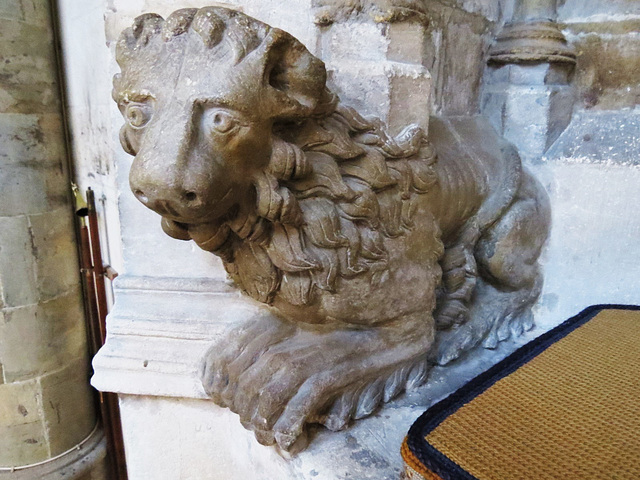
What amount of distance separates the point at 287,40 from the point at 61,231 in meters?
1.72

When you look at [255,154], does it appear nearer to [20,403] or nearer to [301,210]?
[301,210]

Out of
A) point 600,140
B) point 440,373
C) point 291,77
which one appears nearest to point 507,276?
point 440,373

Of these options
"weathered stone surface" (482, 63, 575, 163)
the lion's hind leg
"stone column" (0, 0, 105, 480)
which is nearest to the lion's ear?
the lion's hind leg

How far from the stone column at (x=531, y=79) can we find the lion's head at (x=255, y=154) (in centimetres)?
66

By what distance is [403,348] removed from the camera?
104 centimetres

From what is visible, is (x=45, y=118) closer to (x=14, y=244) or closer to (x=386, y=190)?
(x=14, y=244)

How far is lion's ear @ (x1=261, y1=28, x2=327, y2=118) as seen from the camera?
718 millimetres

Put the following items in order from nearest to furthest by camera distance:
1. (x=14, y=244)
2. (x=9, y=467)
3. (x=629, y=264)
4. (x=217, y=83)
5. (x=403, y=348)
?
1. (x=217, y=83)
2. (x=403, y=348)
3. (x=629, y=264)
4. (x=14, y=244)
5. (x=9, y=467)

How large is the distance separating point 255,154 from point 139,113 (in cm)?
18

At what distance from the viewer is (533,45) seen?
141cm

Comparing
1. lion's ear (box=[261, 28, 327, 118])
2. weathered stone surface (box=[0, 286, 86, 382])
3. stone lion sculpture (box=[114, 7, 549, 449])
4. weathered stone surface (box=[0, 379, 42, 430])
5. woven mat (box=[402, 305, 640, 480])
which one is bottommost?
weathered stone surface (box=[0, 379, 42, 430])

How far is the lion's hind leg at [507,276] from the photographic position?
125 centimetres

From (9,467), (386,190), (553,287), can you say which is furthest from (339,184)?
(9,467)

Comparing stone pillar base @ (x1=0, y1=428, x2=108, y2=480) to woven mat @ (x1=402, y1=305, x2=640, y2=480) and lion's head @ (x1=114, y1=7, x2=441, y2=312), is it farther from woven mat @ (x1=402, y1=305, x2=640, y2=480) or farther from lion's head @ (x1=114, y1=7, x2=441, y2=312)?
woven mat @ (x1=402, y1=305, x2=640, y2=480)
